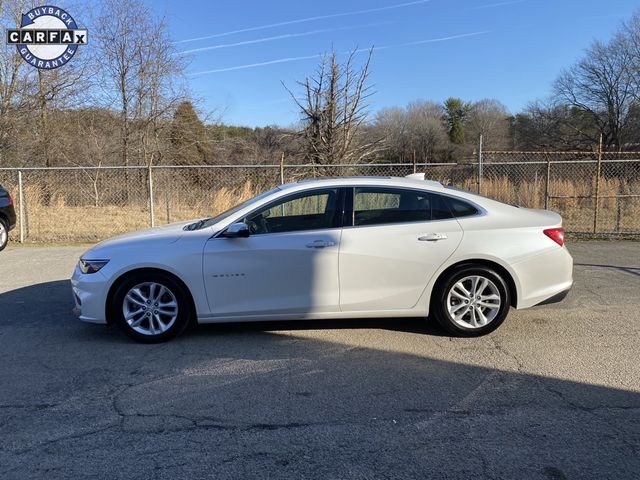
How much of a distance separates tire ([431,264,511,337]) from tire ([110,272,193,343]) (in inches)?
98.6

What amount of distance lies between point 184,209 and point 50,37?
17.1 ft

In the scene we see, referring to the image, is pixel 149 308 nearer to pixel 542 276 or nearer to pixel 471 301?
pixel 471 301

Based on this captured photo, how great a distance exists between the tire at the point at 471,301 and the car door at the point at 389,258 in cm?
24

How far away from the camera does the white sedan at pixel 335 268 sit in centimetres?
498

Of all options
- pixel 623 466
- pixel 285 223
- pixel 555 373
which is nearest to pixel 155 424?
pixel 285 223

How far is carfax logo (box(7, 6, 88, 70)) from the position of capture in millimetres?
12031

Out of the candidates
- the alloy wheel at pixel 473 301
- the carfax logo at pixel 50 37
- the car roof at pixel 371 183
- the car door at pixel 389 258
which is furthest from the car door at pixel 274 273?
the carfax logo at pixel 50 37

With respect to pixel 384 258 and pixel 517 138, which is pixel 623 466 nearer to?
pixel 384 258

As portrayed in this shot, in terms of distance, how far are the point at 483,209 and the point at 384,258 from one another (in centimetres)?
117

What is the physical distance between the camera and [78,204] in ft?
51.5

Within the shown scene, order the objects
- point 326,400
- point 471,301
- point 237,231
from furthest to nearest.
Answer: point 471,301 → point 237,231 → point 326,400

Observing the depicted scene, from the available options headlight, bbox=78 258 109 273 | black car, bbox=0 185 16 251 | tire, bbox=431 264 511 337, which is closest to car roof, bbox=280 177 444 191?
tire, bbox=431 264 511 337

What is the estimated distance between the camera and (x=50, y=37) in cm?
1210

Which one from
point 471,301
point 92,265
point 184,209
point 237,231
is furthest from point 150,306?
point 184,209
